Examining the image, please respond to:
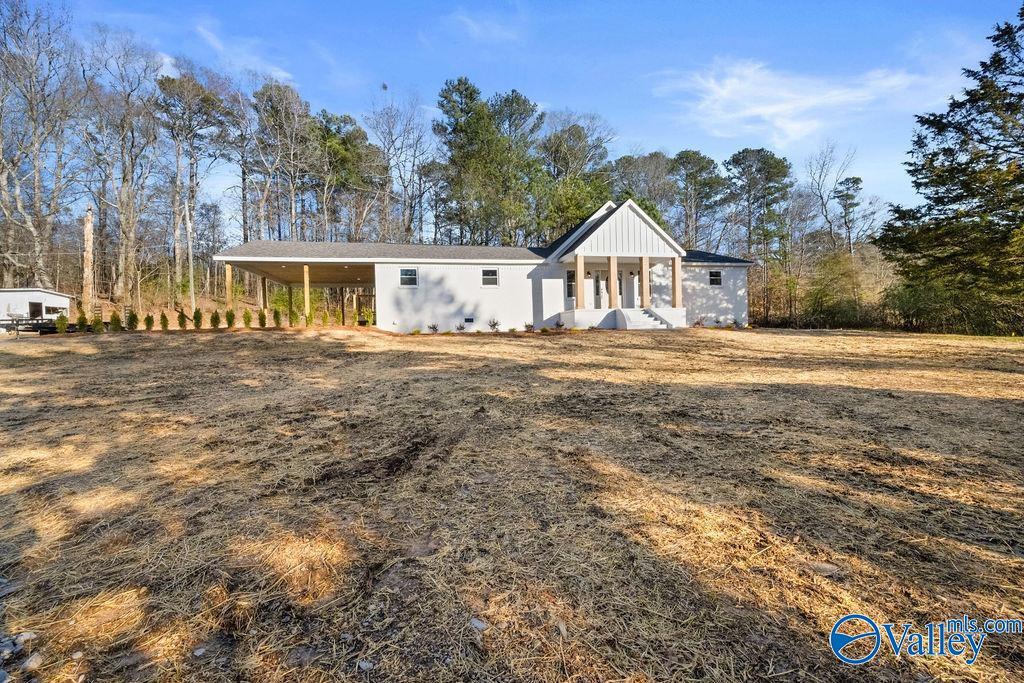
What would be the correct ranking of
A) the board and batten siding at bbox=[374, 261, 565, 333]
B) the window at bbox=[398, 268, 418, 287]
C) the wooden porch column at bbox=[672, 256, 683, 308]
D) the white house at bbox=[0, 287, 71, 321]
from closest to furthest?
the board and batten siding at bbox=[374, 261, 565, 333] < the window at bbox=[398, 268, 418, 287] < the wooden porch column at bbox=[672, 256, 683, 308] < the white house at bbox=[0, 287, 71, 321]

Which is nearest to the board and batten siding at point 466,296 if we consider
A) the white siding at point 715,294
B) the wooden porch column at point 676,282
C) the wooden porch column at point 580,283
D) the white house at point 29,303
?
the wooden porch column at point 580,283

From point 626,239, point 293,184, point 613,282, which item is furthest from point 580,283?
point 293,184

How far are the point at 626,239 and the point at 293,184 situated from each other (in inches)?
800

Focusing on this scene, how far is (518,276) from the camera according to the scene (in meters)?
16.6

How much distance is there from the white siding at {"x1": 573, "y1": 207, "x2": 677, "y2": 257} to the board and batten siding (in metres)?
1.89

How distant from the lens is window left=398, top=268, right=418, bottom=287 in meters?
15.5

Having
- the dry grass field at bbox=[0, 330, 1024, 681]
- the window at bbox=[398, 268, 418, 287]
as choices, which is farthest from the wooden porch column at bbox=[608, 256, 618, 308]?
the dry grass field at bbox=[0, 330, 1024, 681]

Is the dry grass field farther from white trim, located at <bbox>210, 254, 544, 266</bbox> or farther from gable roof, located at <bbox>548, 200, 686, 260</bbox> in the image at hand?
gable roof, located at <bbox>548, 200, 686, 260</bbox>

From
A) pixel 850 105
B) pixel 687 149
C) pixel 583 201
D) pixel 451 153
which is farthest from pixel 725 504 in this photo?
pixel 687 149

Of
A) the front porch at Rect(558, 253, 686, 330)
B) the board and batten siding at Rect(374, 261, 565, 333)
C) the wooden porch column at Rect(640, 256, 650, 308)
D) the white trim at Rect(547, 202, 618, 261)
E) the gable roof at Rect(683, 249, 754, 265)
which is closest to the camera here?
the board and batten siding at Rect(374, 261, 565, 333)

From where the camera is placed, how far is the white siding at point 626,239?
1570 cm

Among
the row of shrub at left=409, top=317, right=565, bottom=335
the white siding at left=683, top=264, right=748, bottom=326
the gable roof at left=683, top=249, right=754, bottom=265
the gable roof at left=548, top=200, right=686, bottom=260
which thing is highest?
the gable roof at left=548, top=200, right=686, bottom=260

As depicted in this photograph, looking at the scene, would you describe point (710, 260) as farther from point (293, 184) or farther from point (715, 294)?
point (293, 184)

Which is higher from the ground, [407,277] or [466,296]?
[407,277]
